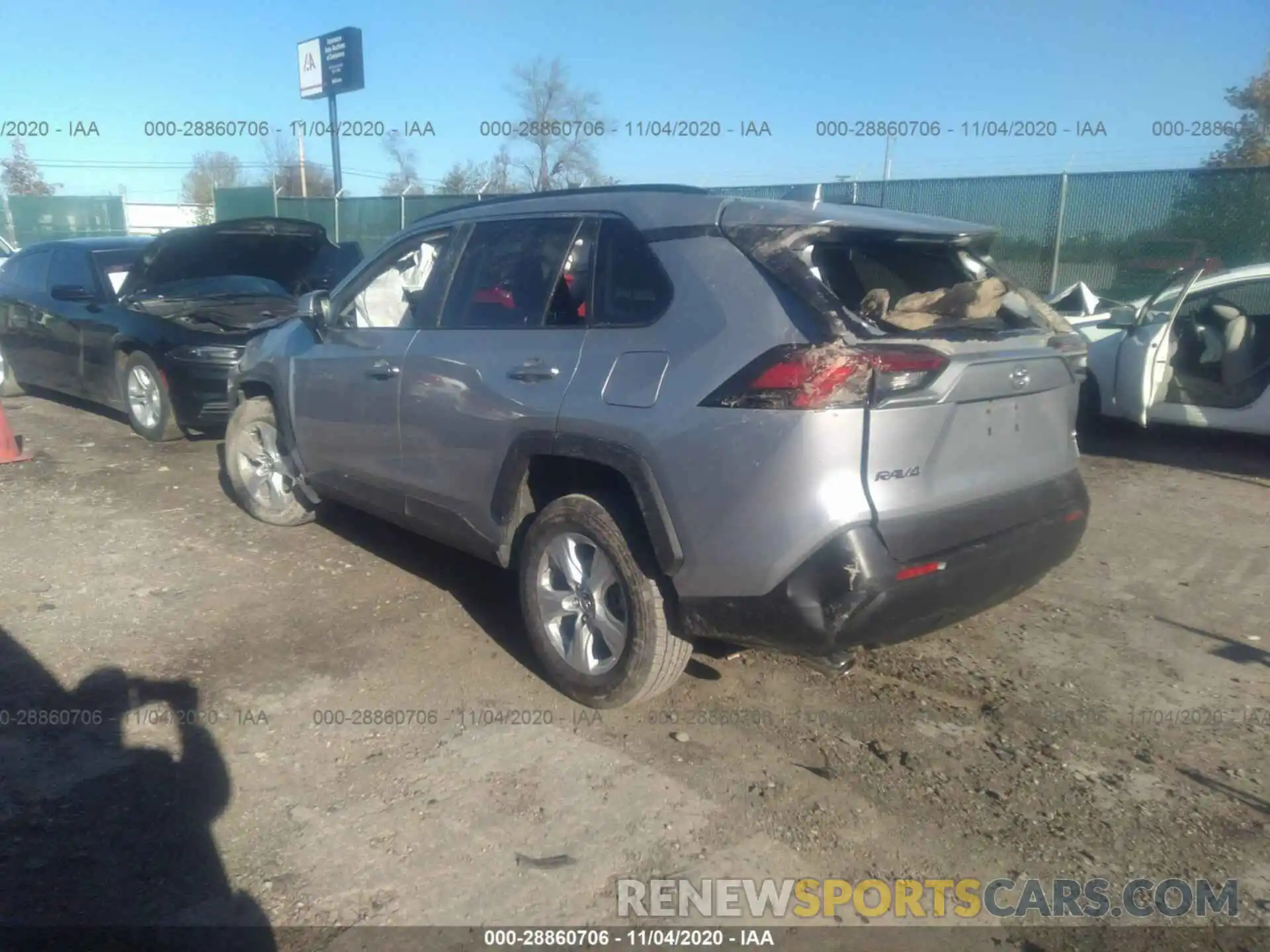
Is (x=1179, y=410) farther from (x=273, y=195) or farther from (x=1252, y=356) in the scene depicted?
(x=273, y=195)

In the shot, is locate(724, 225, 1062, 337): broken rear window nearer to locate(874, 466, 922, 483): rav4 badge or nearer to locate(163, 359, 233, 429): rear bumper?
locate(874, 466, 922, 483): rav4 badge

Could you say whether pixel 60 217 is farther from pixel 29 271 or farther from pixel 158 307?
pixel 158 307

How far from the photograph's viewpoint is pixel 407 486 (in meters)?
4.64

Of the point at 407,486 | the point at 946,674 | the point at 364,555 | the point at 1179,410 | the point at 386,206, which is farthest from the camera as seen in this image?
the point at 386,206

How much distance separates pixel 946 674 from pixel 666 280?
2.00 meters

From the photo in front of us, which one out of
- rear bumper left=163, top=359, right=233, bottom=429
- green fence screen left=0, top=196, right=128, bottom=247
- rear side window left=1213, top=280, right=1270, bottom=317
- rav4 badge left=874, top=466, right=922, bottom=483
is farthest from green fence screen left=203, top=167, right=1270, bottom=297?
green fence screen left=0, top=196, right=128, bottom=247

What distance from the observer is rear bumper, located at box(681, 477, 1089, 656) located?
3088 mm

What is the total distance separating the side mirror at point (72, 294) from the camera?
27.7 feet

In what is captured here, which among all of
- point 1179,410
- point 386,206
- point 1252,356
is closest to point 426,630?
point 1179,410

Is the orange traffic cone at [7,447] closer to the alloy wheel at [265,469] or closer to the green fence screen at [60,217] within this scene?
the alloy wheel at [265,469]
